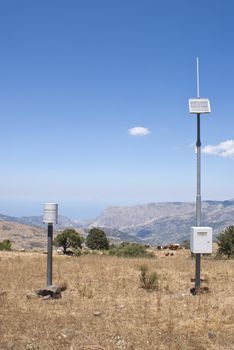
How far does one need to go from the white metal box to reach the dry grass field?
4.47 feet

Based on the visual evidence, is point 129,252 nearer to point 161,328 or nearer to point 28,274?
point 28,274

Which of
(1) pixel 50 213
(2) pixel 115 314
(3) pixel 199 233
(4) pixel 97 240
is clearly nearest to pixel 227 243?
(4) pixel 97 240

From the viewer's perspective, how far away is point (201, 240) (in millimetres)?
14289

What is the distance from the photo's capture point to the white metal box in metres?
14.2

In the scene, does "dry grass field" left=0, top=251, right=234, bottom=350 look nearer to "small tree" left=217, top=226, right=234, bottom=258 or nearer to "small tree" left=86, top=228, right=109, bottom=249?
"small tree" left=217, top=226, right=234, bottom=258

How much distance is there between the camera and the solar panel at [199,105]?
14266 millimetres

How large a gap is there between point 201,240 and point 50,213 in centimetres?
478

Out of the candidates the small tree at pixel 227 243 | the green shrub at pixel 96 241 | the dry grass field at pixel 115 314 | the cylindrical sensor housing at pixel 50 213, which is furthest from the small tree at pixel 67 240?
the cylindrical sensor housing at pixel 50 213

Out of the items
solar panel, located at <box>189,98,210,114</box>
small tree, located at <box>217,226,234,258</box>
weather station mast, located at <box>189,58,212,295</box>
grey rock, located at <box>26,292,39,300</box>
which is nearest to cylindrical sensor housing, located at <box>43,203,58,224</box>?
grey rock, located at <box>26,292,39,300</box>

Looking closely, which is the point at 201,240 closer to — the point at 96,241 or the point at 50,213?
the point at 50,213

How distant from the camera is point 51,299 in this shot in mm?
13039

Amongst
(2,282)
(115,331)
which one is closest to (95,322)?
(115,331)

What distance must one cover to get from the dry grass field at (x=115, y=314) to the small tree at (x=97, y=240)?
3264 cm

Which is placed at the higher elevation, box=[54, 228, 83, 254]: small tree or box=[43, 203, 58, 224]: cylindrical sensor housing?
box=[43, 203, 58, 224]: cylindrical sensor housing
